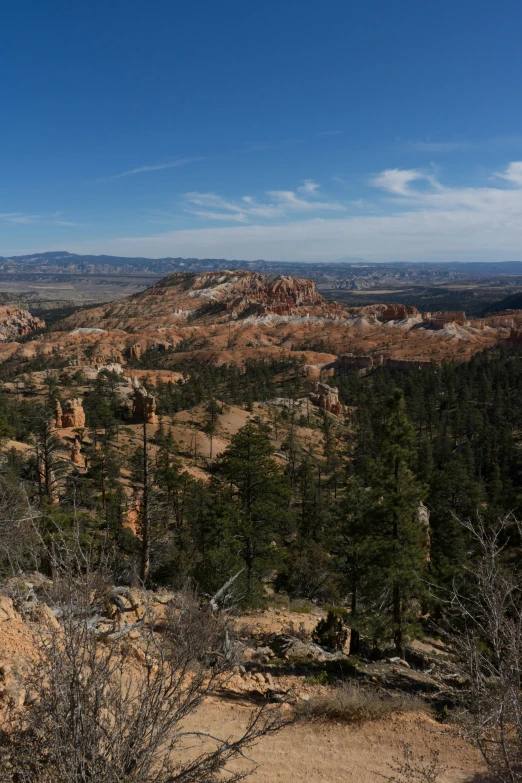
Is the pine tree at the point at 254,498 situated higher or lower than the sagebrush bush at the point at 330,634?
higher

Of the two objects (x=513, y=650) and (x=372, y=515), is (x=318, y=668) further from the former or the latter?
(x=513, y=650)

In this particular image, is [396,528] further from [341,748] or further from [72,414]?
[72,414]

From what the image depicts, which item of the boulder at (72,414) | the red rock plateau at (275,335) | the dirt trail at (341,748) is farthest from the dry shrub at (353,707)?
the red rock plateau at (275,335)

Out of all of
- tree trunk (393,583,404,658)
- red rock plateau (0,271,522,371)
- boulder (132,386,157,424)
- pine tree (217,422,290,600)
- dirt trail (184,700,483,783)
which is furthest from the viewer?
red rock plateau (0,271,522,371)

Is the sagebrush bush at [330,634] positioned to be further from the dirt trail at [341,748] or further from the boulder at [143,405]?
the boulder at [143,405]

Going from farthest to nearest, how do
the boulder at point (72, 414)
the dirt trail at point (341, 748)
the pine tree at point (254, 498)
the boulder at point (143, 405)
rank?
the boulder at point (143, 405) < the boulder at point (72, 414) < the pine tree at point (254, 498) < the dirt trail at point (341, 748)

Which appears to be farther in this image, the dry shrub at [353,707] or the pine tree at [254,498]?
the pine tree at [254,498]

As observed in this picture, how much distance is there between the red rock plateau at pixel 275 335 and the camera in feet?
412

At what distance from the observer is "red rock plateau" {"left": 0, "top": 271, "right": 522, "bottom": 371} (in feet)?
412

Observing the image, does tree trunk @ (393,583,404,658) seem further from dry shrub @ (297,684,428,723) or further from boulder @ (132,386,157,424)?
boulder @ (132,386,157,424)

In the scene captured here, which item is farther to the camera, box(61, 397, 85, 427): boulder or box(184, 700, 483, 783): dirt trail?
box(61, 397, 85, 427): boulder

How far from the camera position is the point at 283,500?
20.5 m

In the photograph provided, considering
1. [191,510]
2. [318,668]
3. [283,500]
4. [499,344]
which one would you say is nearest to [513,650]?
[318,668]

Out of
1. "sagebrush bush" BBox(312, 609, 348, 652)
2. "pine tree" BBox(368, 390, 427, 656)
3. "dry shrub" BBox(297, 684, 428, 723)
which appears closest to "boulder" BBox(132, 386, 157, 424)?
"pine tree" BBox(368, 390, 427, 656)
